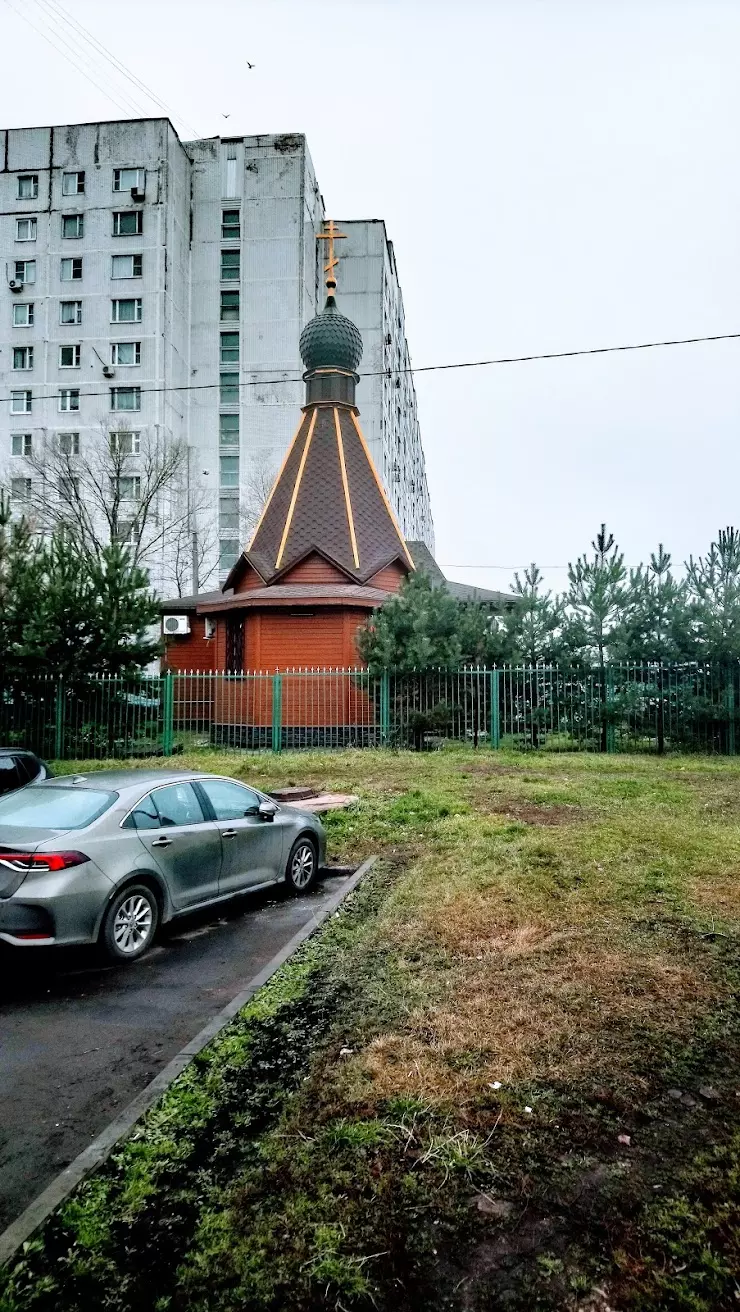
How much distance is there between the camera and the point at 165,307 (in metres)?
42.5

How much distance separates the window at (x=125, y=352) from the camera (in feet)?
139

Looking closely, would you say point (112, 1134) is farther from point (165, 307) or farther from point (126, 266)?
point (126, 266)

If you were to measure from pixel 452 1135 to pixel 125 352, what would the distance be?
148ft

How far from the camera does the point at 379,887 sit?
25.6 ft

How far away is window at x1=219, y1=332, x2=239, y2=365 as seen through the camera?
45406 millimetres

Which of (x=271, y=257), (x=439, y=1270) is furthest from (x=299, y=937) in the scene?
(x=271, y=257)

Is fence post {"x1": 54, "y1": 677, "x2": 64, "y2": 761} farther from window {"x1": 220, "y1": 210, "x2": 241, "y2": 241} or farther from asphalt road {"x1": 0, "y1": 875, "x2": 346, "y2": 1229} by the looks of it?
window {"x1": 220, "y1": 210, "x2": 241, "y2": 241}

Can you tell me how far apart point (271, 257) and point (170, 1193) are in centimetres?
4839

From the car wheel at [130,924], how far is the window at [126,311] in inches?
1666

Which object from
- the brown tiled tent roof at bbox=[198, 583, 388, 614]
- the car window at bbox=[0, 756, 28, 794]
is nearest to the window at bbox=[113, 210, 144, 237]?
the brown tiled tent roof at bbox=[198, 583, 388, 614]

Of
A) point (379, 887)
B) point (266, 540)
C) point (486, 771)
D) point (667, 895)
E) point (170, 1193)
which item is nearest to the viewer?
point (170, 1193)

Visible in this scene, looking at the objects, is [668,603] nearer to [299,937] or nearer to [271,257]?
[299,937]

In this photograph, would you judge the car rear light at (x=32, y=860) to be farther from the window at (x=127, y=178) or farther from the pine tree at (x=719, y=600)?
the window at (x=127, y=178)

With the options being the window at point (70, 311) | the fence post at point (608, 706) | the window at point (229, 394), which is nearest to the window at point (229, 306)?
the window at point (229, 394)
